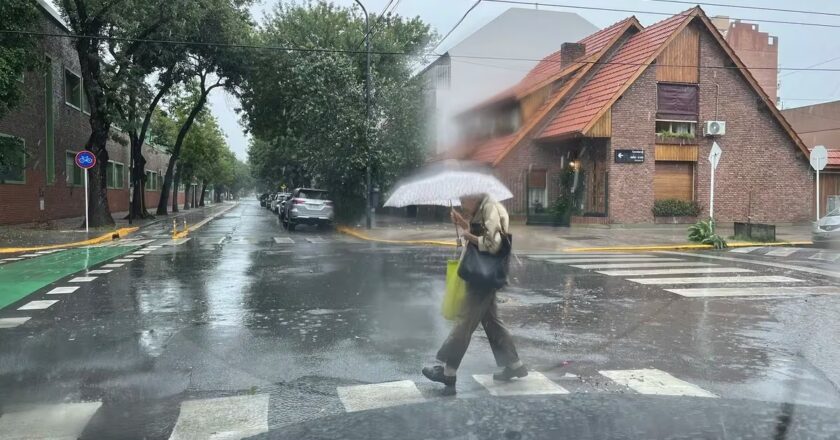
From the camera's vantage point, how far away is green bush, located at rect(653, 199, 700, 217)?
2194cm

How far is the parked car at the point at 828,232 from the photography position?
623 inches

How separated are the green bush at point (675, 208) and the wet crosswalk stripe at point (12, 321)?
64.7ft

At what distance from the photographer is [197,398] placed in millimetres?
4449

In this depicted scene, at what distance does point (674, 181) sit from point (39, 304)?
66.9ft

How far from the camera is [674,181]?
22375 mm

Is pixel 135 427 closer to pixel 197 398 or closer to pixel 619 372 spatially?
pixel 197 398

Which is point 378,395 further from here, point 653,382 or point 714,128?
point 714,128

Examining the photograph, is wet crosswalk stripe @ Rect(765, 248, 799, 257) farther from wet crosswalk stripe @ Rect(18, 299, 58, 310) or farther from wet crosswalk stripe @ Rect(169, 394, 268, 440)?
wet crosswalk stripe @ Rect(18, 299, 58, 310)

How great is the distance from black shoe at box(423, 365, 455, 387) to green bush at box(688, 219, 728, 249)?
13.8 m

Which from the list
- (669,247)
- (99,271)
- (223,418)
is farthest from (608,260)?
(223,418)

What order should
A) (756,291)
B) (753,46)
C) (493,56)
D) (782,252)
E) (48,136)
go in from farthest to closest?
(753,46)
(48,136)
(782,252)
(756,291)
(493,56)

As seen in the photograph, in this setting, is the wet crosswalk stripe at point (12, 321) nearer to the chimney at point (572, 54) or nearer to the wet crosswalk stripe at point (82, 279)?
the wet crosswalk stripe at point (82, 279)

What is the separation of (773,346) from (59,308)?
8093 millimetres

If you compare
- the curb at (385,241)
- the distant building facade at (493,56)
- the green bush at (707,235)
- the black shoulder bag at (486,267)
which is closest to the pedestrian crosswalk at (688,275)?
the green bush at (707,235)
